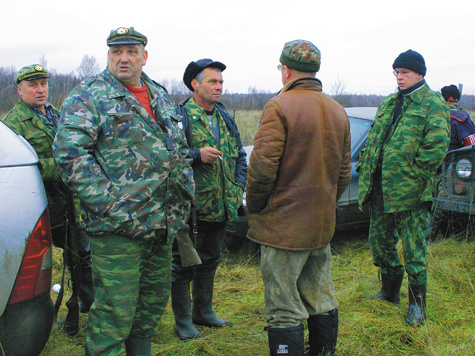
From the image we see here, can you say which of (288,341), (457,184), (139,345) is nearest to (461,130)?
(457,184)

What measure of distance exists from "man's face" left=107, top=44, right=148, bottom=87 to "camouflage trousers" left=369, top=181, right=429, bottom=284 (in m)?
2.22

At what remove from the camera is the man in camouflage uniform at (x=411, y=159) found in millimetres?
3410

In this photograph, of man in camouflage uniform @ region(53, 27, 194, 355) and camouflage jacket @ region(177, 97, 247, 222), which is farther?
camouflage jacket @ region(177, 97, 247, 222)

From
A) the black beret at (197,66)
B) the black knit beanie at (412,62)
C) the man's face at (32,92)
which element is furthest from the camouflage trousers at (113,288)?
the black knit beanie at (412,62)

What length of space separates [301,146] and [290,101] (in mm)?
262

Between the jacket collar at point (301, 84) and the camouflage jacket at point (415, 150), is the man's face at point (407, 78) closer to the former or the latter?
the camouflage jacket at point (415, 150)

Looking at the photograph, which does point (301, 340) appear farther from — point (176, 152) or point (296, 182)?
point (176, 152)

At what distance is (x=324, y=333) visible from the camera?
272cm

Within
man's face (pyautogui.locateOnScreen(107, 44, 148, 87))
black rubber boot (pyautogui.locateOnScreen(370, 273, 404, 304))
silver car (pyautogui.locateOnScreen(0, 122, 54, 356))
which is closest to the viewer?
silver car (pyautogui.locateOnScreen(0, 122, 54, 356))

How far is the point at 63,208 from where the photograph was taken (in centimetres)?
336

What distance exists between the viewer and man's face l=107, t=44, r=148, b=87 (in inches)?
97.9

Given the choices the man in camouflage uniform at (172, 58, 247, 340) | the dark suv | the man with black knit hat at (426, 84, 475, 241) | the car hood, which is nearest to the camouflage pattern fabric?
the man in camouflage uniform at (172, 58, 247, 340)

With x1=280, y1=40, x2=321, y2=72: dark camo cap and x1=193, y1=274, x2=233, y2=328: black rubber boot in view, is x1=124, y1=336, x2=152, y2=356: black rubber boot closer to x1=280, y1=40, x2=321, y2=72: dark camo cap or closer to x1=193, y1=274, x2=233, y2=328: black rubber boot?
x1=193, y1=274, x2=233, y2=328: black rubber boot

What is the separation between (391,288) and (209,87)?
2308mm
